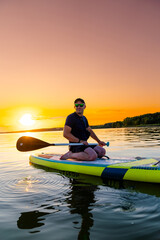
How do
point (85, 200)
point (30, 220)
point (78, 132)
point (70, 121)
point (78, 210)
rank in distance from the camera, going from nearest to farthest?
1. point (30, 220)
2. point (78, 210)
3. point (85, 200)
4. point (70, 121)
5. point (78, 132)

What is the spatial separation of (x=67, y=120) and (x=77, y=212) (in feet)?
11.0

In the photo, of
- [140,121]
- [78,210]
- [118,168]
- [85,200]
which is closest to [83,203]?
[85,200]

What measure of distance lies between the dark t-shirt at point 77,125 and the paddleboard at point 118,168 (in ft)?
2.66

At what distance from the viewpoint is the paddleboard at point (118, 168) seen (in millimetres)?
5168

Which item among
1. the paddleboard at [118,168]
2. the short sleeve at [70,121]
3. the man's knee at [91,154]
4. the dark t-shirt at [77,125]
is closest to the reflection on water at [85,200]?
the paddleboard at [118,168]

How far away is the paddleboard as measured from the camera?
517 centimetres

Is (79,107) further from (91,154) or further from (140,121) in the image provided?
(140,121)

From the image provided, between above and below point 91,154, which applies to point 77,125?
above

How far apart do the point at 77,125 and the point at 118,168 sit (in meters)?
1.75

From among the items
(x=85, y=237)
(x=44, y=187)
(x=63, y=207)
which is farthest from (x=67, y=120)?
(x=85, y=237)

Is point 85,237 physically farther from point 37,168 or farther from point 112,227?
point 37,168

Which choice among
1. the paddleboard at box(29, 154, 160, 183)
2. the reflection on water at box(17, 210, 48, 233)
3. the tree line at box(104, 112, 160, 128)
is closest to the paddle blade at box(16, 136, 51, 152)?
the paddleboard at box(29, 154, 160, 183)

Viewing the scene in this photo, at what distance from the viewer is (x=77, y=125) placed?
652cm

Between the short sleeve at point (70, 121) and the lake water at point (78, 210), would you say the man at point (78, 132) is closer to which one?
the short sleeve at point (70, 121)
